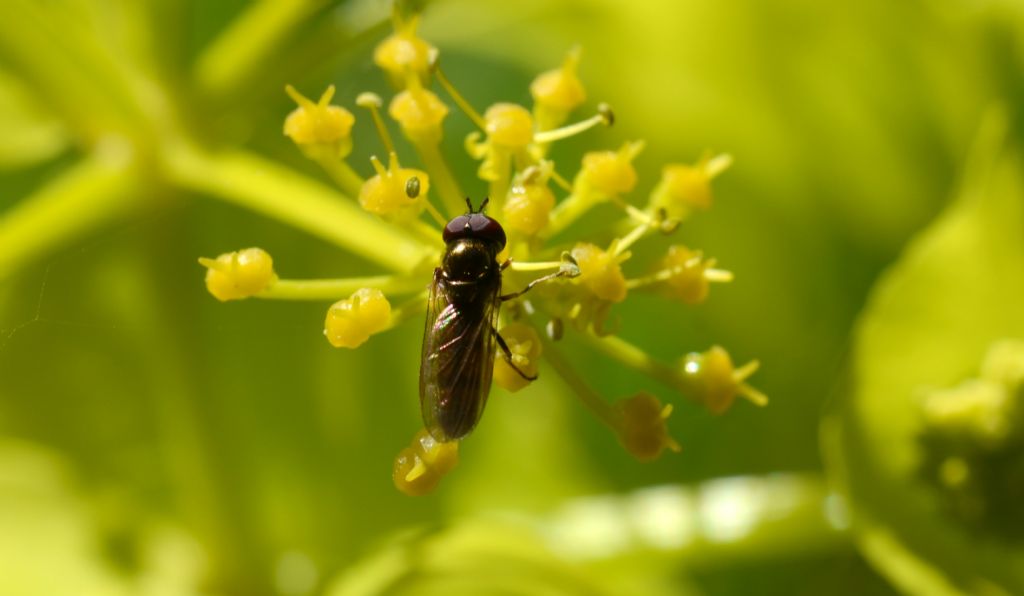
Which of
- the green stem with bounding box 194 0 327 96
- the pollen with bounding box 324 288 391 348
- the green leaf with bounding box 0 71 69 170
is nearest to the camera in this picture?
the pollen with bounding box 324 288 391 348

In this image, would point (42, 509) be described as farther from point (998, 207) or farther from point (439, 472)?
point (998, 207)

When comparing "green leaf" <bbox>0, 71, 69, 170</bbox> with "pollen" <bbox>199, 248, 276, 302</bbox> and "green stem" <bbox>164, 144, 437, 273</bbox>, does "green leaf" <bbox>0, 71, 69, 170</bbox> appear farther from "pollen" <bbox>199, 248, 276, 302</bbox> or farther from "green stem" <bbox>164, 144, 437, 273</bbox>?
"pollen" <bbox>199, 248, 276, 302</bbox>

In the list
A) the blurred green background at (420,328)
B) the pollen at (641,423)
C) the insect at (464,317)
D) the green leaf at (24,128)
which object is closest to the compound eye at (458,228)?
the insect at (464,317)

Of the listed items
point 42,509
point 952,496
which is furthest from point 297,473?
point 952,496

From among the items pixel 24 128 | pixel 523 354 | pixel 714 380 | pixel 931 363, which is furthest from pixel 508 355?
pixel 24 128

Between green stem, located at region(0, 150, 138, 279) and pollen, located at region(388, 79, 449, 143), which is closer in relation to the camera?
pollen, located at region(388, 79, 449, 143)

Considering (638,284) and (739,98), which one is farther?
(739,98)

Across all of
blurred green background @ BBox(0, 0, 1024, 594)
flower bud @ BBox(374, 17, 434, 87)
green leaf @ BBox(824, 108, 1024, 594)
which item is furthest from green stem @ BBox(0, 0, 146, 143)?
green leaf @ BBox(824, 108, 1024, 594)
